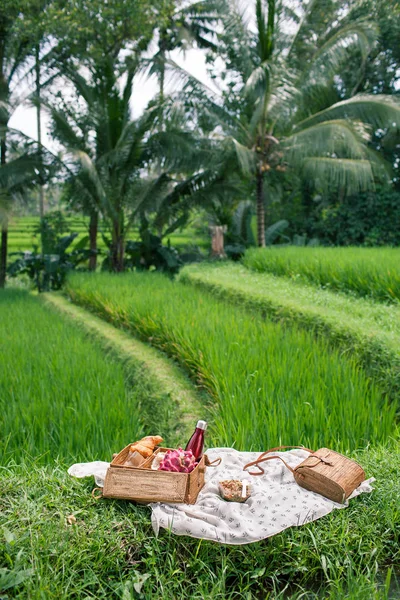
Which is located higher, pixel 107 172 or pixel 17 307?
pixel 107 172

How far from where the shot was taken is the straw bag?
220 cm

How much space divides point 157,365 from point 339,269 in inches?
118

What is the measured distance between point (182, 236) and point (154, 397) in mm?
16856

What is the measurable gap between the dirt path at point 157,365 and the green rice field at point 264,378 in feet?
0.36

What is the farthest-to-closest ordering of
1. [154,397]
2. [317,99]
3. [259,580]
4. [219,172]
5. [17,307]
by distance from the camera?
1. [317,99]
2. [219,172]
3. [17,307]
4. [154,397]
5. [259,580]

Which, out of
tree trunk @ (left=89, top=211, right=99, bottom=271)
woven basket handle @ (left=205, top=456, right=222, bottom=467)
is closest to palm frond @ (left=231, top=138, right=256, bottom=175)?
tree trunk @ (left=89, top=211, right=99, bottom=271)

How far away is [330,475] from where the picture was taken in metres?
2.21

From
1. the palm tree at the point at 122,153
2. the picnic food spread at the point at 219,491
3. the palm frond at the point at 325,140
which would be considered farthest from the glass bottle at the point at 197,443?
the palm frond at the point at 325,140

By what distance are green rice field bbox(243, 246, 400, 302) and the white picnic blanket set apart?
12.2ft

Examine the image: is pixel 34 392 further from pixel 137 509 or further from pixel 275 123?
pixel 275 123

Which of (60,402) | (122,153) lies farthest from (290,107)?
(60,402)

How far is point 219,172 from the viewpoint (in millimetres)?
10469

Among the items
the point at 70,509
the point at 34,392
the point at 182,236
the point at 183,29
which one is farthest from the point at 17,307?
the point at 182,236

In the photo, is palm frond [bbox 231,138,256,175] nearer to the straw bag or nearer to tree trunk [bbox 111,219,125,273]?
tree trunk [bbox 111,219,125,273]
